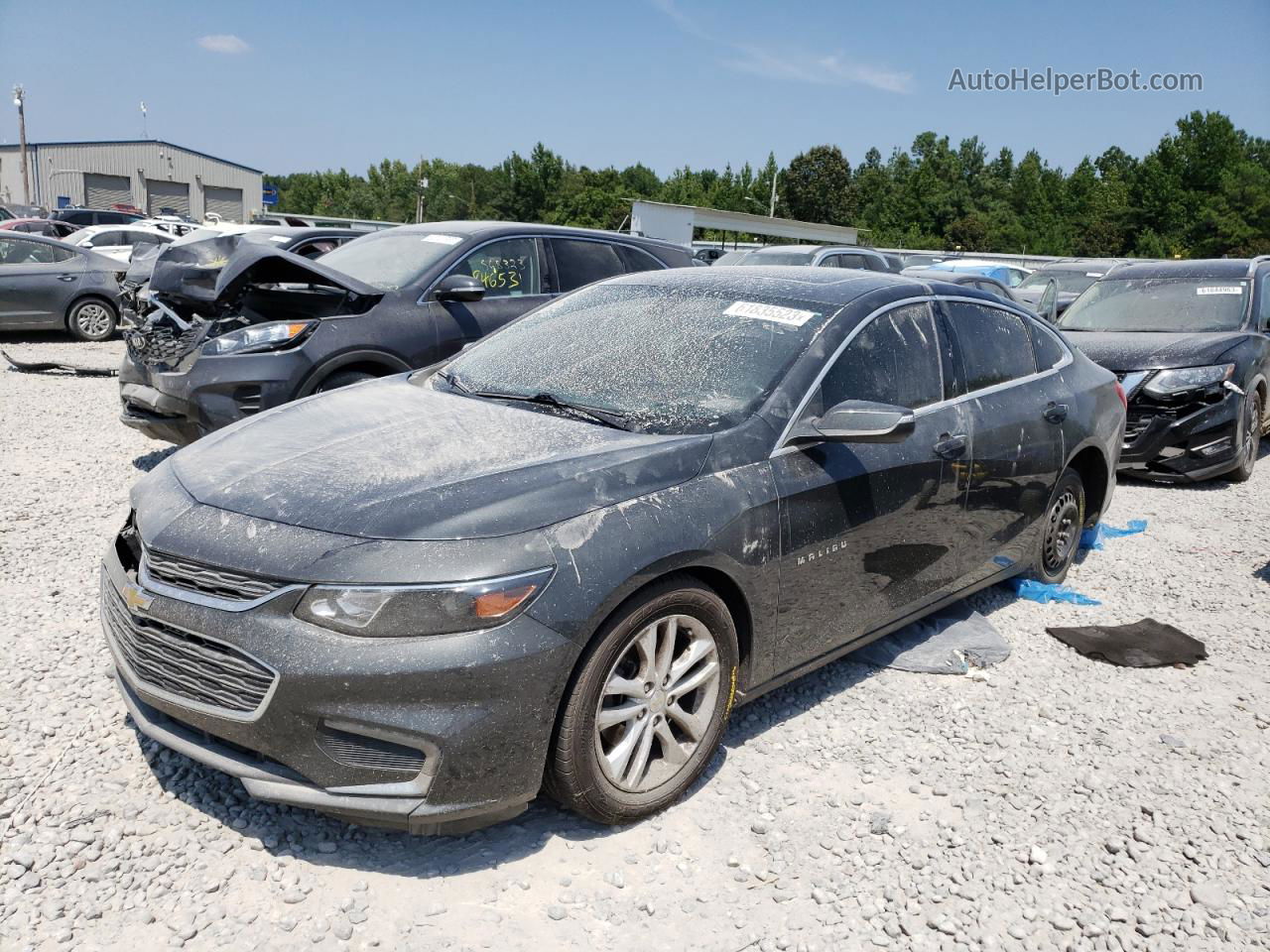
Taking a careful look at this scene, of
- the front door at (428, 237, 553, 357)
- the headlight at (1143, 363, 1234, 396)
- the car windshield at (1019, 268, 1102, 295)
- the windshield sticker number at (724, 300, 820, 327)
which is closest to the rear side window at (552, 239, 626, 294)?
the front door at (428, 237, 553, 357)

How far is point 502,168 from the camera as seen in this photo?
9750 centimetres

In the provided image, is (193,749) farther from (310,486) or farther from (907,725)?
(907,725)

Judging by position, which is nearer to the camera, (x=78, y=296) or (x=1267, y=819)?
(x=1267, y=819)

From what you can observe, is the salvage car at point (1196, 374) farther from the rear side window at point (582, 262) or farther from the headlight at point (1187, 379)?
the rear side window at point (582, 262)

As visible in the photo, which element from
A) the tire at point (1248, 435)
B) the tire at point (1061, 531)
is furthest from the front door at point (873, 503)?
the tire at point (1248, 435)

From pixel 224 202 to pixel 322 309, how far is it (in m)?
81.3

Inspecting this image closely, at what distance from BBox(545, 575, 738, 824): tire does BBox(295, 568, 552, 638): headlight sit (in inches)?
15.6

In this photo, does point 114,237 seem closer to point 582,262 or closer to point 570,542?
point 582,262

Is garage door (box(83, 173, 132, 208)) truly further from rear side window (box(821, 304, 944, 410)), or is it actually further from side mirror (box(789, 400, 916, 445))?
side mirror (box(789, 400, 916, 445))

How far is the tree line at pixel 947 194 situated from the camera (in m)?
63.1

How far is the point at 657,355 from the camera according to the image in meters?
3.79

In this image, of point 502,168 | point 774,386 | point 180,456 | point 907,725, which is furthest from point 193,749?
point 502,168

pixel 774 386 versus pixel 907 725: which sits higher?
pixel 774 386

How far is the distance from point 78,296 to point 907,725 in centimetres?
1411
